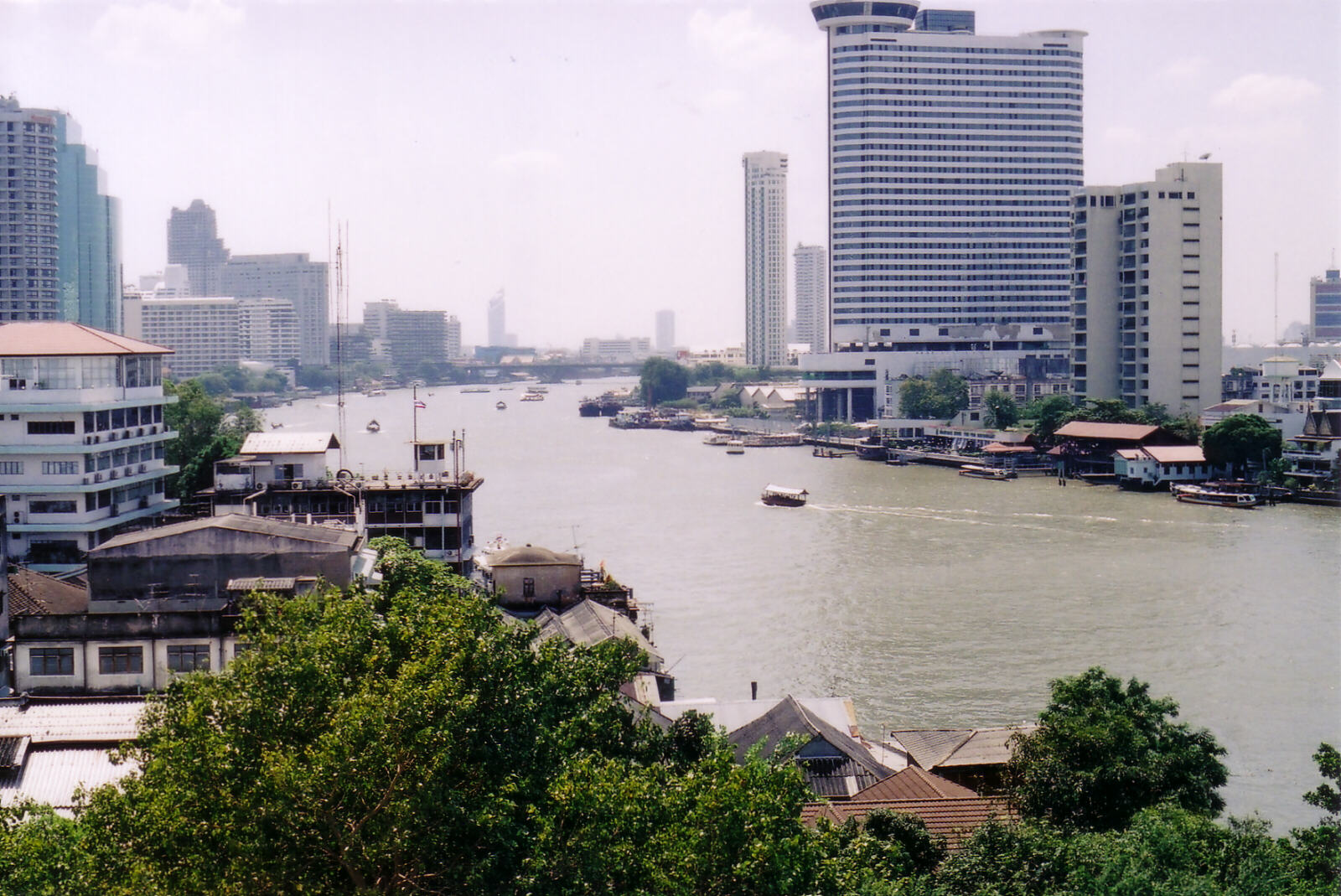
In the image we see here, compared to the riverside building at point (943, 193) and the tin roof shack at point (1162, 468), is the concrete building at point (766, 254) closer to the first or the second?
the riverside building at point (943, 193)

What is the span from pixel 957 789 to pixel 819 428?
27.4m

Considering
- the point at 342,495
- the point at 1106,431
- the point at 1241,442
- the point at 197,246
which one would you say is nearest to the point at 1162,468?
the point at 1241,442

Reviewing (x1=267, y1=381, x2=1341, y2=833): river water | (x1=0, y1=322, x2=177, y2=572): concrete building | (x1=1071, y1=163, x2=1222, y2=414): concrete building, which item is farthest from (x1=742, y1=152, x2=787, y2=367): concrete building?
(x1=0, y1=322, x2=177, y2=572): concrete building

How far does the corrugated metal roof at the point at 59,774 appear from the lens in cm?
538

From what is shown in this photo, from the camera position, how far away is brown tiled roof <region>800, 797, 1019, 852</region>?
18.8 ft

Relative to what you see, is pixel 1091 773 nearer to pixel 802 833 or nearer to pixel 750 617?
pixel 802 833

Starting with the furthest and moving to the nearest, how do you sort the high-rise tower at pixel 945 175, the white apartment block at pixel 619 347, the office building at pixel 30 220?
the white apartment block at pixel 619 347
the high-rise tower at pixel 945 175
the office building at pixel 30 220

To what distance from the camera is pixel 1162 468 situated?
72.6 ft

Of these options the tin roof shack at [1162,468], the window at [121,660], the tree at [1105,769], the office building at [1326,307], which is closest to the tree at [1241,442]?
the tin roof shack at [1162,468]

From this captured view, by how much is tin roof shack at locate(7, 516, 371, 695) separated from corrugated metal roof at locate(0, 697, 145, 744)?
0.91 ft

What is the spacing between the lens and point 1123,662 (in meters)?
9.86

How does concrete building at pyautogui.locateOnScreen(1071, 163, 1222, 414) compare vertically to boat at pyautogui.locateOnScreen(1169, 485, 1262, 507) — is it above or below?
above

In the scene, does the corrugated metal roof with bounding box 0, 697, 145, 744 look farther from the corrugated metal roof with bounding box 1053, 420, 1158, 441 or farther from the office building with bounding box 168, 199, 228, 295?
the office building with bounding box 168, 199, 228, 295

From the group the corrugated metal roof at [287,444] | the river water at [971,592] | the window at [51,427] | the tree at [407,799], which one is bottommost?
the river water at [971,592]
